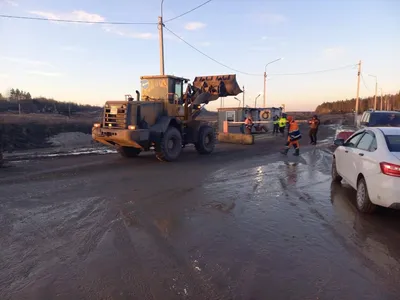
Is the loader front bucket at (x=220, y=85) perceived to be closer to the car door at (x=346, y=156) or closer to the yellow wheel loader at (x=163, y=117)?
the yellow wheel loader at (x=163, y=117)

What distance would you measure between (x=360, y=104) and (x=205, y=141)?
11783 cm

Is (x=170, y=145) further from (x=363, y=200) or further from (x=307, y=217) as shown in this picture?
(x=363, y=200)

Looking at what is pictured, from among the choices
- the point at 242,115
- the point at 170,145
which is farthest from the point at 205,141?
the point at 242,115

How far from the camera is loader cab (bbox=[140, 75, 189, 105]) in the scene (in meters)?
13.1

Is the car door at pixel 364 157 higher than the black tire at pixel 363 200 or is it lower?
higher

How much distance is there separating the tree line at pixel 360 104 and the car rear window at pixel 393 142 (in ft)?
305

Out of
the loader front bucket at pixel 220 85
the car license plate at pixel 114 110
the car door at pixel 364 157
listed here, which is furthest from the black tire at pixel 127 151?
the car door at pixel 364 157

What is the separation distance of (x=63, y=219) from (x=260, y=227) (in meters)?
3.12

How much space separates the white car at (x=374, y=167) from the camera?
5.26m

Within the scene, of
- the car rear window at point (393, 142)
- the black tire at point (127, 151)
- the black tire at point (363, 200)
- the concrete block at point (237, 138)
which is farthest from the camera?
the concrete block at point (237, 138)

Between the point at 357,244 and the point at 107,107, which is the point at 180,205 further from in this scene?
the point at 107,107

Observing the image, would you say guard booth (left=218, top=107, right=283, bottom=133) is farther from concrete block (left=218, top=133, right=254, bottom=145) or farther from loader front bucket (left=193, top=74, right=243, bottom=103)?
loader front bucket (left=193, top=74, right=243, bottom=103)

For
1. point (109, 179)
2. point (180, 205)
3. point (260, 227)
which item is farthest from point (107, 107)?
point (260, 227)

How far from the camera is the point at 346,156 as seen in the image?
7520 millimetres
